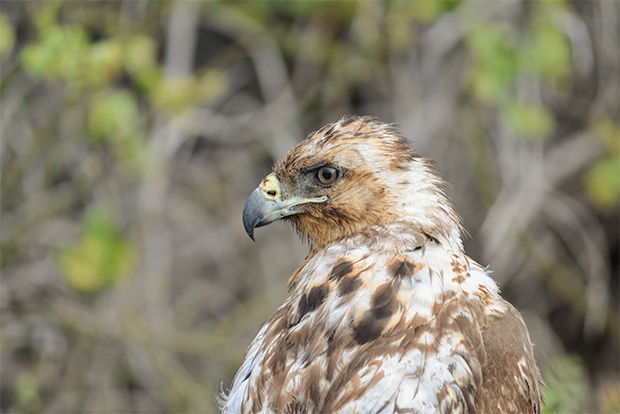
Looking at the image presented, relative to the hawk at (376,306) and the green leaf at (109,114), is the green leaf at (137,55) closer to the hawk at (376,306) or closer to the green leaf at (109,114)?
the green leaf at (109,114)

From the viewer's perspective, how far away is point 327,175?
9.47ft

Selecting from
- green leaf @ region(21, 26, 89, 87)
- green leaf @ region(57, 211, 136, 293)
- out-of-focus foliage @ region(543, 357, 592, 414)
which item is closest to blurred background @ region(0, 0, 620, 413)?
green leaf @ region(57, 211, 136, 293)

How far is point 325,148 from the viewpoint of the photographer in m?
2.87

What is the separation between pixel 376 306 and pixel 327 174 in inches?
21.4

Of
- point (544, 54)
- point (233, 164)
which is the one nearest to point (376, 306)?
point (544, 54)

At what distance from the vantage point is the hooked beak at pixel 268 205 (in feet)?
9.43

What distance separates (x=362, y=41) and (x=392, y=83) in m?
0.40

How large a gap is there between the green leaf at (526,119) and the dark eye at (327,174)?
2.93 meters

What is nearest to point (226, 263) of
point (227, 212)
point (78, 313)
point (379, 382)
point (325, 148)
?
point (227, 212)

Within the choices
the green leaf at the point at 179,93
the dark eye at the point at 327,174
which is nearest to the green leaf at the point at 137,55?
the green leaf at the point at 179,93

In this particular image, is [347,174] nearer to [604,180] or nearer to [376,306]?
[376,306]

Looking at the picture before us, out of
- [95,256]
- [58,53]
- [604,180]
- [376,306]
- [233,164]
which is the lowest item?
[604,180]

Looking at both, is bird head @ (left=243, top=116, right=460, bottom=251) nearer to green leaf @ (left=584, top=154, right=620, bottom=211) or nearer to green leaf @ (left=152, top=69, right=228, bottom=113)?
green leaf @ (left=152, top=69, right=228, bottom=113)

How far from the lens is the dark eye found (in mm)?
2873
